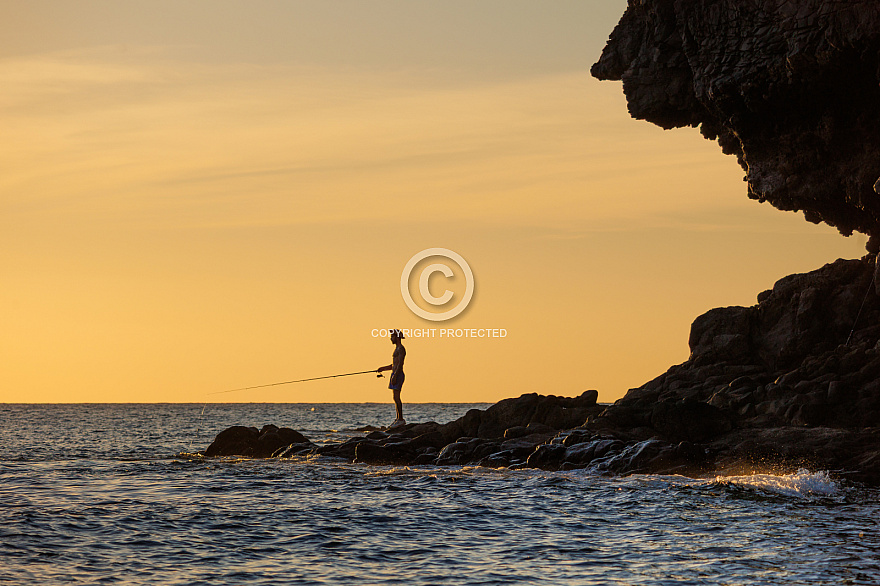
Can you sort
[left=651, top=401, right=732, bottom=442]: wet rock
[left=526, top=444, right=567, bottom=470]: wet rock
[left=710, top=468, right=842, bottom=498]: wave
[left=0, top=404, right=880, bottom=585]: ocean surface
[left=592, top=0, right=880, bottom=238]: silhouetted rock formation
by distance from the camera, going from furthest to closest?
1. [left=592, top=0, right=880, bottom=238]: silhouetted rock formation
2. [left=526, top=444, right=567, bottom=470]: wet rock
3. [left=651, top=401, right=732, bottom=442]: wet rock
4. [left=710, top=468, right=842, bottom=498]: wave
5. [left=0, top=404, right=880, bottom=585]: ocean surface

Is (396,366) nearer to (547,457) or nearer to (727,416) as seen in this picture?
(547,457)

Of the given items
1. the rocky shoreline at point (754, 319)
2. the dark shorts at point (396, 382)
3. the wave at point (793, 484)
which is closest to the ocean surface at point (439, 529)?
the wave at point (793, 484)

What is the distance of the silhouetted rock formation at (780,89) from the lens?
947 inches

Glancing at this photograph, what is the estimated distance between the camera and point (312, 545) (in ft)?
44.0

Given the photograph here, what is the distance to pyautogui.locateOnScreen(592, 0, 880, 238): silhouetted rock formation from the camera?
24062 mm

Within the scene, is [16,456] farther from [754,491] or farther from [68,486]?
[754,491]

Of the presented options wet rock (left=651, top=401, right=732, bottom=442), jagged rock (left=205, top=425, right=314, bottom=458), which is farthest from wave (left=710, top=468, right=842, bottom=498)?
jagged rock (left=205, top=425, right=314, bottom=458)

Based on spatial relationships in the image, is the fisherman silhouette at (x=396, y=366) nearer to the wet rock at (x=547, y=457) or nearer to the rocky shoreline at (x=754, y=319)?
the rocky shoreline at (x=754, y=319)

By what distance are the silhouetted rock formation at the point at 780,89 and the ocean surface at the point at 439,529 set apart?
1161 centimetres

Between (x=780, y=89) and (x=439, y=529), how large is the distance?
→ 17168mm

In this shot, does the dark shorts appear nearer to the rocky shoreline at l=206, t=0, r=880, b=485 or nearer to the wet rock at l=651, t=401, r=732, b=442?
the rocky shoreline at l=206, t=0, r=880, b=485

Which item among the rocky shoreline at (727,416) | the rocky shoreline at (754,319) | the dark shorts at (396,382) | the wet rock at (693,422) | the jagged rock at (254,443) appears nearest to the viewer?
the rocky shoreline at (727,416)

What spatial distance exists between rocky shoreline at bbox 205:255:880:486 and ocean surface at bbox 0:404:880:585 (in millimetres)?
1076

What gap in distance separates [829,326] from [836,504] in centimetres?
1151
